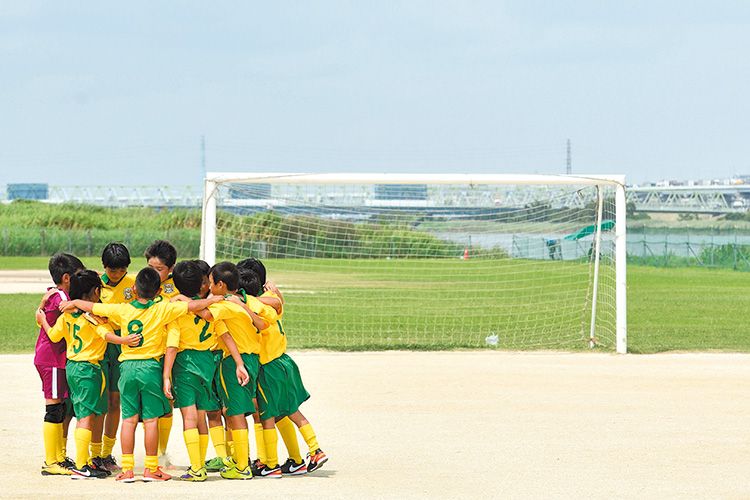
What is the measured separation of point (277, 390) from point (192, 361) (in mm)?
628

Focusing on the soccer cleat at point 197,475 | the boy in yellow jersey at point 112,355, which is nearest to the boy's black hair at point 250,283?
the boy in yellow jersey at point 112,355

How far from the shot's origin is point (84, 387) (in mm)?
7969

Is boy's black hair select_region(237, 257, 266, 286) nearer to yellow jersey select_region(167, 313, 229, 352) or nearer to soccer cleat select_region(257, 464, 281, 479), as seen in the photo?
yellow jersey select_region(167, 313, 229, 352)

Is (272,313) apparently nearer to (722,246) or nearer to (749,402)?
(749,402)

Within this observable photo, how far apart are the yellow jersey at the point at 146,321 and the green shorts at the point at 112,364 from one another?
413 mm

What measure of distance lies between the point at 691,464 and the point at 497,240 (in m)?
22.2

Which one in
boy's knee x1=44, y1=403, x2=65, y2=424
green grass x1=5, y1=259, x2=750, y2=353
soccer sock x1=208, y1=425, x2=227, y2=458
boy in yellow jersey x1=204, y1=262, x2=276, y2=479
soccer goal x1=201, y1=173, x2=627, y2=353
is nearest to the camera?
boy in yellow jersey x1=204, y1=262, x2=276, y2=479

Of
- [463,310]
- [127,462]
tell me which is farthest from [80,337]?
[463,310]

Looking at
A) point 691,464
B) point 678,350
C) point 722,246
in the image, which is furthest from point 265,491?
point 722,246

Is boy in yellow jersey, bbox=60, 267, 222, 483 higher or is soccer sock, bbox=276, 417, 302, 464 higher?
boy in yellow jersey, bbox=60, 267, 222, 483

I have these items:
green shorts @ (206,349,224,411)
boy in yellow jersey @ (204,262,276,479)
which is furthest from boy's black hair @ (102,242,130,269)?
green shorts @ (206,349,224,411)

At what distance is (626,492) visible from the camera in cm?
772

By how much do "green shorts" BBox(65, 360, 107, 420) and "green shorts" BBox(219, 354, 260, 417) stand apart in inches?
32.5

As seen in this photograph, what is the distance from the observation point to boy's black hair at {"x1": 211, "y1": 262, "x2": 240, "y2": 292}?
7.95 meters
